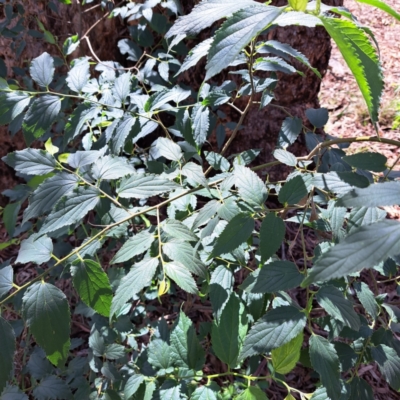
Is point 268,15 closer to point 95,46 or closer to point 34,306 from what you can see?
point 34,306

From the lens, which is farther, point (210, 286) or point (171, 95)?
point (171, 95)

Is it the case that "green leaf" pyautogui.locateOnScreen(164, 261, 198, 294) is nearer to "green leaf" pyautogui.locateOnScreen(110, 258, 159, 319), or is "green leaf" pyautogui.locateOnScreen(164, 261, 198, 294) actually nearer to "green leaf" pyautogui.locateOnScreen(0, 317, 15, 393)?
"green leaf" pyautogui.locateOnScreen(110, 258, 159, 319)

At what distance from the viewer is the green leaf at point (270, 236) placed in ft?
2.54

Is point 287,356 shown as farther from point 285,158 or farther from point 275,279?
point 285,158

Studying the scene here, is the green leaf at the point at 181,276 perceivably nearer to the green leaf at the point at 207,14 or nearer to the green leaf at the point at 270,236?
the green leaf at the point at 270,236

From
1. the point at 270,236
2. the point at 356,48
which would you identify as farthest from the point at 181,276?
the point at 356,48

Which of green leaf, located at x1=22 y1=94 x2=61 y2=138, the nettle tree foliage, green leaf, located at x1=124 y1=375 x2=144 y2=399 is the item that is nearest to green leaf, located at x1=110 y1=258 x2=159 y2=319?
the nettle tree foliage

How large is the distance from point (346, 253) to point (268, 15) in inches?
12.5

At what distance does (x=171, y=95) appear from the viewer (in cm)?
109

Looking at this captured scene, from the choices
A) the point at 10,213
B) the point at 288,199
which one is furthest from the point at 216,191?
the point at 10,213

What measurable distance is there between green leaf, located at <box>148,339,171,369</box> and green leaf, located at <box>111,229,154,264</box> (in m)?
0.33

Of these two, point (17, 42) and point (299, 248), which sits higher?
point (17, 42)

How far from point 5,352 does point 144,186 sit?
0.42 meters

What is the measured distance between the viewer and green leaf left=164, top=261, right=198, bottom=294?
795 mm
